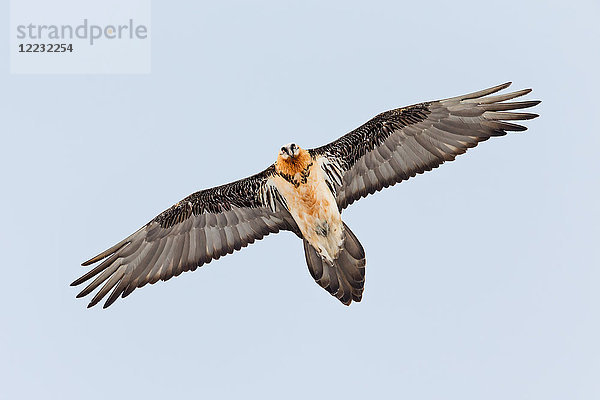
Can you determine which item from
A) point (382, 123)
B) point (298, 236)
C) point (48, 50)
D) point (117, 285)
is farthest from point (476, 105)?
point (48, 50)

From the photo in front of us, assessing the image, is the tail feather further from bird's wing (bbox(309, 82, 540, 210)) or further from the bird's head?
the bird's head

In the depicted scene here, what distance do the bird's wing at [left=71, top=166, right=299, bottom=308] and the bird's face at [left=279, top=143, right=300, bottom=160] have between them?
1.12 meters

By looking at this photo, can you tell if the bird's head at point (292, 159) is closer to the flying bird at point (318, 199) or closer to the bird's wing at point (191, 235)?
the flying bird at point (318, 199)

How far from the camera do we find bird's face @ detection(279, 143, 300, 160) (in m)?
13.2

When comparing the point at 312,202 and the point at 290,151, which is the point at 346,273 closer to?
the point at 312,202

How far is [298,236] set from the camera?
1436 centimetres

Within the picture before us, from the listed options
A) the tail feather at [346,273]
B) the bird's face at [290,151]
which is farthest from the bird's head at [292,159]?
the tail feather at [346,273]

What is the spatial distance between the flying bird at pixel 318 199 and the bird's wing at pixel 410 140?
0.02 meters

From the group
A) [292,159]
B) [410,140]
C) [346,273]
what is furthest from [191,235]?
[410,140]

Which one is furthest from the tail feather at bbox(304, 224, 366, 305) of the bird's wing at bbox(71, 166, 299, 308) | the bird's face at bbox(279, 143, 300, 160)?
the bird's face at bbox(279, 143, 300, 160)

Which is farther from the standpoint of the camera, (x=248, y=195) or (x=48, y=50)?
(x=48, y=50)

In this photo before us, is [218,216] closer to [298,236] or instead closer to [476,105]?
[298,236]

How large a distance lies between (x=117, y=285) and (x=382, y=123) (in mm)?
5297

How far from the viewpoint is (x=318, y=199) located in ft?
44.4
